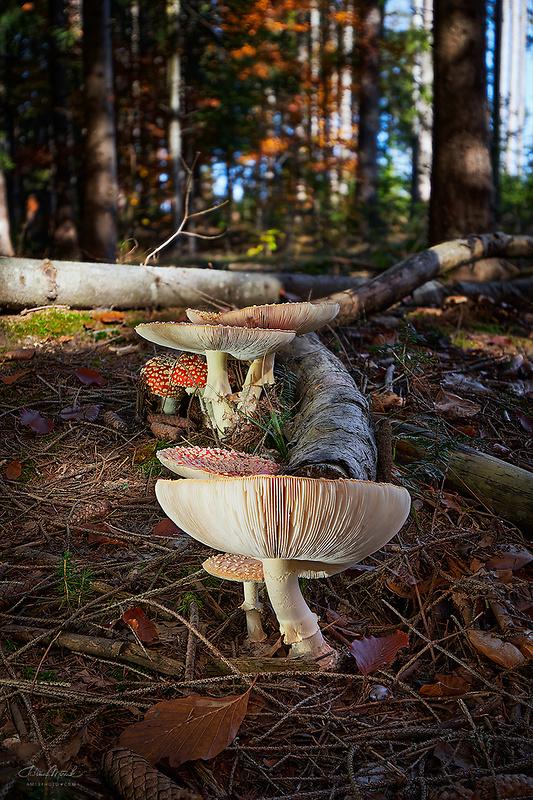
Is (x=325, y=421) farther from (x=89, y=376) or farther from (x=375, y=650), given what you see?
(x=89, y=376)

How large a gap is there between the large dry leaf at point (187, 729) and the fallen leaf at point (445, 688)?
0.58m

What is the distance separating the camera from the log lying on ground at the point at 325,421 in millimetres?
1776

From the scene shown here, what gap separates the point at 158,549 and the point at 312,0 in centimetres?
1784

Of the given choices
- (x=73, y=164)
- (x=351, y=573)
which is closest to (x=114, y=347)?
(x=351, y=573)

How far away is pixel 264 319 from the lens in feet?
8.02

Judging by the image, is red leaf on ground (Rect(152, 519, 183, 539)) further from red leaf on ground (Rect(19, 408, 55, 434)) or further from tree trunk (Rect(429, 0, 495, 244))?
tree trunk (Rect(429, 0, 495, 244))

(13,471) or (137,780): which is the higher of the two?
(13,471)

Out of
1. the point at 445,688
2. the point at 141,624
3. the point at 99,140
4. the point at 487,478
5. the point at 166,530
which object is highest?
the point at 99,140

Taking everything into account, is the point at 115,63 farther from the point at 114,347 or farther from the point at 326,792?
the point at 326,792

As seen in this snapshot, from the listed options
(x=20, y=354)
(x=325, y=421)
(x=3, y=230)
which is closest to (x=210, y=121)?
(x=3, y=230)

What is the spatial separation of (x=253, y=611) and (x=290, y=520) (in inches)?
21.7

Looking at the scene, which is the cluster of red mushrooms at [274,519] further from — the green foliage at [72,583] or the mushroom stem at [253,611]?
the green foliage at [72,583]

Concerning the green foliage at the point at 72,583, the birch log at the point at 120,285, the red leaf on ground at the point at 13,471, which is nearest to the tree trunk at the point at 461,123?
the birch log at the point at 120,285

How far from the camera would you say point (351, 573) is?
210 centimetres
